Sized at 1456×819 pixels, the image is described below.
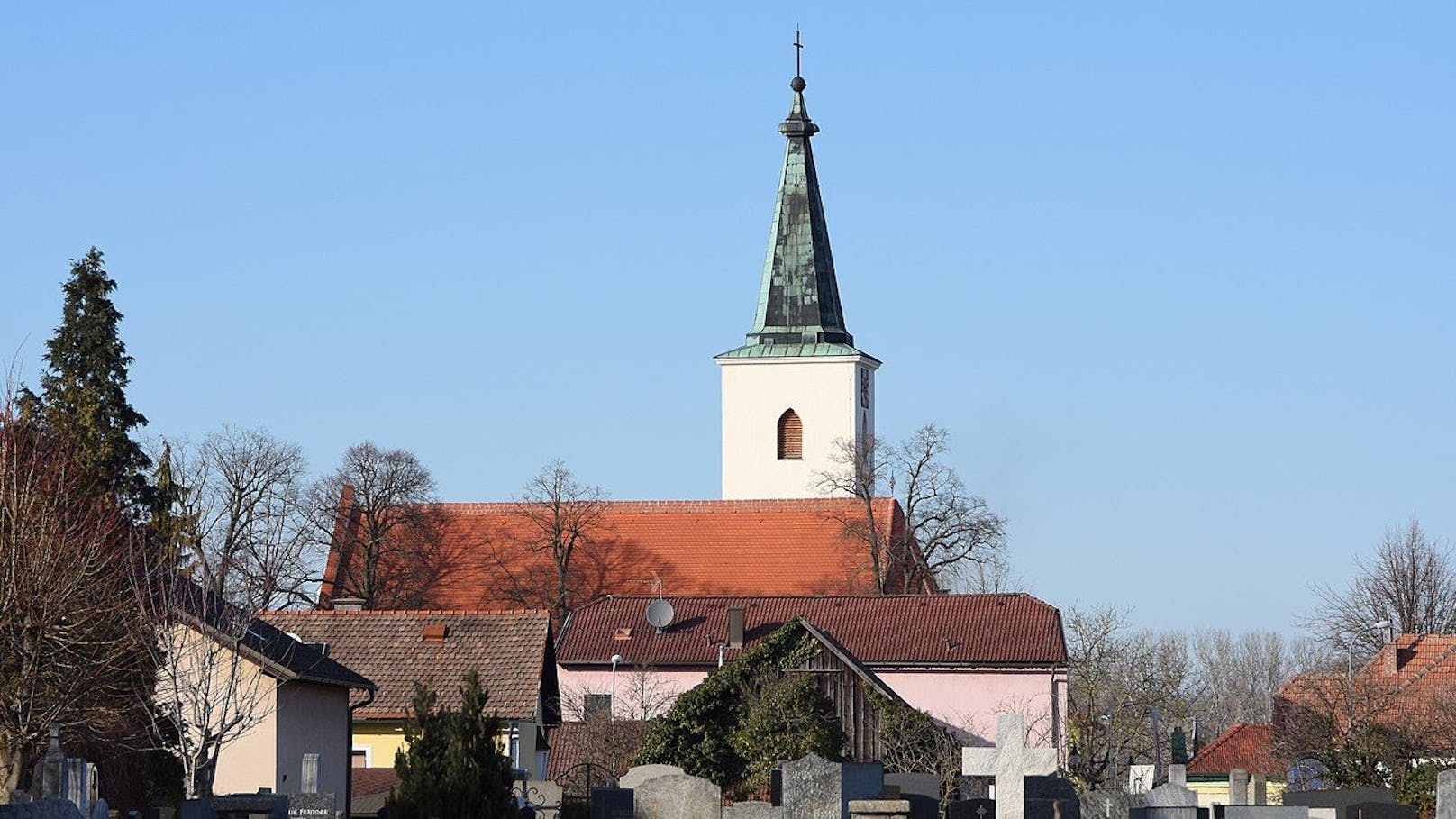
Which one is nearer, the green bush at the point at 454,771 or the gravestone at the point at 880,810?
the gravestone at the point at 880,810

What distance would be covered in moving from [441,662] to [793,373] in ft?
110

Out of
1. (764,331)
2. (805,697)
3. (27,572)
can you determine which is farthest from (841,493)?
(27,572)

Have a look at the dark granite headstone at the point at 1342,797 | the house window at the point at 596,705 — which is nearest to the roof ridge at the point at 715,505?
the house window at the point at 596,705

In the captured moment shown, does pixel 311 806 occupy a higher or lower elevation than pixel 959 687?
lower

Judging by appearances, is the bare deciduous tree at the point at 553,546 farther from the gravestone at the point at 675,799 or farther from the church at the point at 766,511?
the gravestone at the point at 675,799

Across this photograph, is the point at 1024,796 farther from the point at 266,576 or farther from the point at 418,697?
the point at 266,576

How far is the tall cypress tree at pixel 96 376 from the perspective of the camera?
38.6 metres

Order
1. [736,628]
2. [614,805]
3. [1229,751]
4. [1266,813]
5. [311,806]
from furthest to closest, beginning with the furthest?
[1229,751], [736,628], [614,805], [1266,813], [311,806]

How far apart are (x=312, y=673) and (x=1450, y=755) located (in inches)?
614

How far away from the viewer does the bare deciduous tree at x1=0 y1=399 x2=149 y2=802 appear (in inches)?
1029

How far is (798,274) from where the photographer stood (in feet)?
227

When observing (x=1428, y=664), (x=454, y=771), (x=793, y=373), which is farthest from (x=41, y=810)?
(x=793, y=373)

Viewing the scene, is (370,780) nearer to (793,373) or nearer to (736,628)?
(736,628)

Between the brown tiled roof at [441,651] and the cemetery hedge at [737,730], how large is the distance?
2304mm
